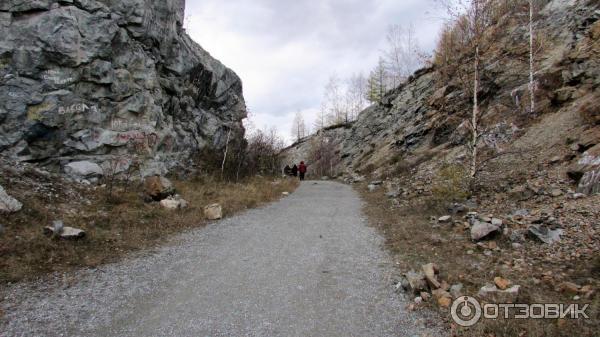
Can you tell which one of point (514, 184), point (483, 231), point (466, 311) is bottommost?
point (466, 311)

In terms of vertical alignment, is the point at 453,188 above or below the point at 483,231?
above

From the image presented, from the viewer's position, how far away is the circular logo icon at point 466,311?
376cm

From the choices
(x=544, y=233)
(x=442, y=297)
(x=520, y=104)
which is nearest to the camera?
(x=442, y=297)

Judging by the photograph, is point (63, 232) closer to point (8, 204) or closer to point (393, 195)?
point (8, 204)

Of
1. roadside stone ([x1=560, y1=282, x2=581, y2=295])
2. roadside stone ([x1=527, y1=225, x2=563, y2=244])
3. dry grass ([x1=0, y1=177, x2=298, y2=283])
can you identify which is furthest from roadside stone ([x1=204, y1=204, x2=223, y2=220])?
roadside stone ([x1=560, y1=282, x2=581, y2=295])

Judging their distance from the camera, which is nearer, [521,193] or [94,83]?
[521,193]

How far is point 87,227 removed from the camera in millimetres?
7305

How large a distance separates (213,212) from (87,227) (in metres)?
3.67

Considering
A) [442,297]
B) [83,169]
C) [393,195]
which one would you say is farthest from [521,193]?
[83,169]

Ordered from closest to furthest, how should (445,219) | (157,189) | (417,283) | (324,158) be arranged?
(417,283)
(445,219)
(157,189)
(324,158)

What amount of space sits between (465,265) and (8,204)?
9.78 meters

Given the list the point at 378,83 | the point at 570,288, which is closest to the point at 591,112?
the point at 570,288

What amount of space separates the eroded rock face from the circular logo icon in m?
13.4

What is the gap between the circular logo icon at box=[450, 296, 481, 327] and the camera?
3.76 metres
